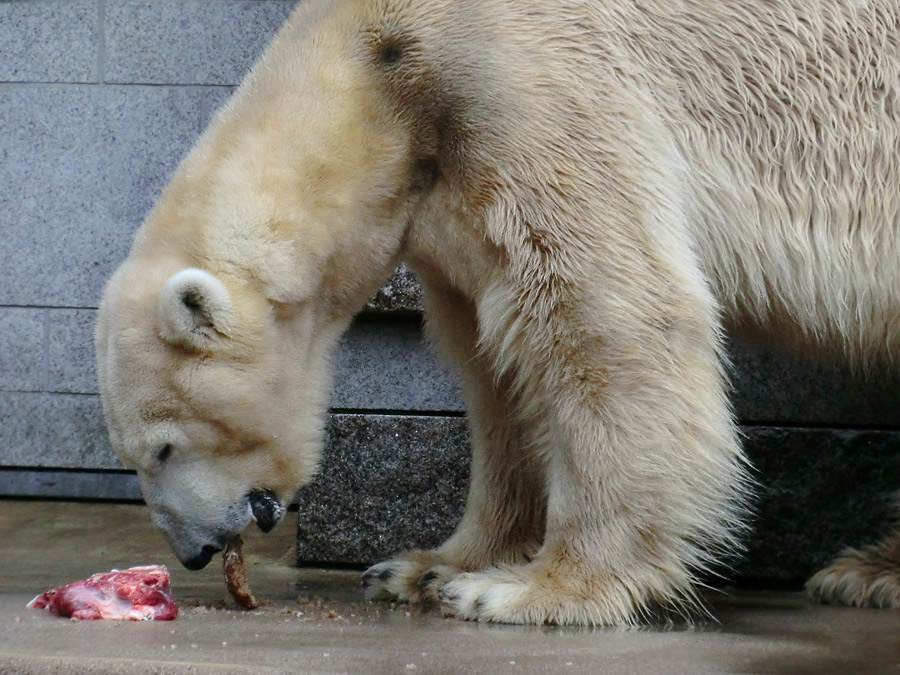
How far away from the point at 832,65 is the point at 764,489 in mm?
1586

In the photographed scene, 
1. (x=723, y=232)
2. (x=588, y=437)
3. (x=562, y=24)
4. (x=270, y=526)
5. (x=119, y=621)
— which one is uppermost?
(x=562, y=24)

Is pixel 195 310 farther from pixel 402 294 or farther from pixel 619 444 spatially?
pixel 402 294

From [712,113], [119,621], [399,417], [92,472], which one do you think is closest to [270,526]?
[119,621]

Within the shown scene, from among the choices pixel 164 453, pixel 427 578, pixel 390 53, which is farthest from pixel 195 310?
pixel 427 578

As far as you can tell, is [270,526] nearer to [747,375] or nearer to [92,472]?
[747,375]

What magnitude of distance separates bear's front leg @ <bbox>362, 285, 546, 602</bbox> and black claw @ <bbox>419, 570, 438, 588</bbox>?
0.26 feet

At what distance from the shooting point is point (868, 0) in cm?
313

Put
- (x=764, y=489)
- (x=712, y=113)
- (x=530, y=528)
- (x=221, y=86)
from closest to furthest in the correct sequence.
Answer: (x=712, y=113), (x=530, y=528), (x=764, y=489), (x=221, y=86)

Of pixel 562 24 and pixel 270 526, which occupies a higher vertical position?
pixel 562 24

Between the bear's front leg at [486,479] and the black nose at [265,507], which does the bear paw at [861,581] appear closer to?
the bear's front leg at [486,479]

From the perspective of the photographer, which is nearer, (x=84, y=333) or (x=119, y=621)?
(x=119, y=621)

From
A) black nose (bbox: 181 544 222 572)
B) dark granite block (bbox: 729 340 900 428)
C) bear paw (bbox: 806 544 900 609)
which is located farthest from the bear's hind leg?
black nose (bbox: 181 544 222 572)

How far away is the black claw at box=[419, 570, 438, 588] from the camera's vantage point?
3361mm

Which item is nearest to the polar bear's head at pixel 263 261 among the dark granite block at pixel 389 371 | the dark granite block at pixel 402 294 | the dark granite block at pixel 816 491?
the dark granite block at pixel 402 294
